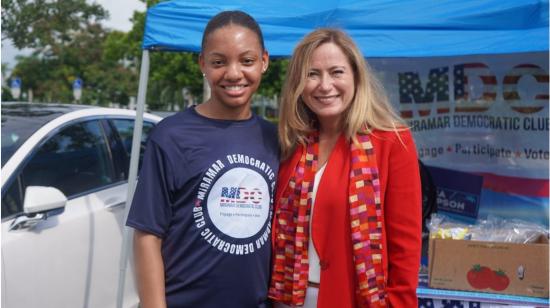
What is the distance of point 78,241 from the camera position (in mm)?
2873

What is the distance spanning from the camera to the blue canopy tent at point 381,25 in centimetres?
271

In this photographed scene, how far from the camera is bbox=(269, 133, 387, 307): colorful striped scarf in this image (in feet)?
5.61

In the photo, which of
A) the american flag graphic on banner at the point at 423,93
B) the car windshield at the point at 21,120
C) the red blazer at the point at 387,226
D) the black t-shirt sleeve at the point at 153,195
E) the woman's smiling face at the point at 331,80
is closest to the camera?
the black t-shirt sleeve at the point at 153,195

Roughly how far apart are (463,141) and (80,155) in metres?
2.70

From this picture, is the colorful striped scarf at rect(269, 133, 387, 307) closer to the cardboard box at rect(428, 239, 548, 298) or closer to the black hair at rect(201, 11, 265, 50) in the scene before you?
the black hair at rect(201, 11, 265, 50)

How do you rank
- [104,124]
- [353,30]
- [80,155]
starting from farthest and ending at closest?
[104,124] → [80,155] → [353,30]

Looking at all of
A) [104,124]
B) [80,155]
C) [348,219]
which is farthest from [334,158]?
[104,124]

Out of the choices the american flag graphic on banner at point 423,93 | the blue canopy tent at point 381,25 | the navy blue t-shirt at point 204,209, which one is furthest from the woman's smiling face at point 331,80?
the american flag graphic on banner at point 423,93

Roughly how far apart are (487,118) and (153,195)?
10.0 ft

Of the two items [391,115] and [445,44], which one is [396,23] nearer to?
[445,44]

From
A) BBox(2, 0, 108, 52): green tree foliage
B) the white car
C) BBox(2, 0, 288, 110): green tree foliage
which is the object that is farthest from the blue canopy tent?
BBox(2, 0, 108, 52): green tree foliage

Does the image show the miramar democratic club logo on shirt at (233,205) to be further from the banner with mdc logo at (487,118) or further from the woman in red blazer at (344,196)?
the banner with mdc logo at (487,118)

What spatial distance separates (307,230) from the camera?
1.78 meters

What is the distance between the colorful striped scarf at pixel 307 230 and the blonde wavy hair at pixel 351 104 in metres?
0.05
